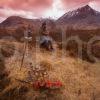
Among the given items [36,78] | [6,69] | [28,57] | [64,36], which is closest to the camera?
[36,78]

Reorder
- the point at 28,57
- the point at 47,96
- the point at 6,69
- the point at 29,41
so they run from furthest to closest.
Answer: the point at 29,41 < the point at 28,57 < the point at 6,69 < the point at 47,96

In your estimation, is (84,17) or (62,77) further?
(84,17)

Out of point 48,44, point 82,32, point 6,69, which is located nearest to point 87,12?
point 82,32

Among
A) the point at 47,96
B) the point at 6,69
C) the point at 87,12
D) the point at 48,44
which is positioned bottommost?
the point at 47,96

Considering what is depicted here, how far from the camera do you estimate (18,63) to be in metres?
16.6

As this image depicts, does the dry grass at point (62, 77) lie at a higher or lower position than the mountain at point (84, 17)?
lower

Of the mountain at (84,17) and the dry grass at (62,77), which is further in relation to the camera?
the mountain at (84,17)

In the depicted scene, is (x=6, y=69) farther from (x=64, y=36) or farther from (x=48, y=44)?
(x=64, y=36)

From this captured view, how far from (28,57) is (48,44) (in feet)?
7.68

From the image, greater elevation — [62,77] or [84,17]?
→ [84,17]

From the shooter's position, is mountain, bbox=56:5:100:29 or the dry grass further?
mountain, bbox=56:5:100:29

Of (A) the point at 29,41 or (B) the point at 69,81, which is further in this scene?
(A) the point at 29,41

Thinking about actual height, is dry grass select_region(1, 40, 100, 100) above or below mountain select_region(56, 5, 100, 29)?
below

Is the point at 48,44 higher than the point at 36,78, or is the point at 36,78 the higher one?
the point at 48,44
